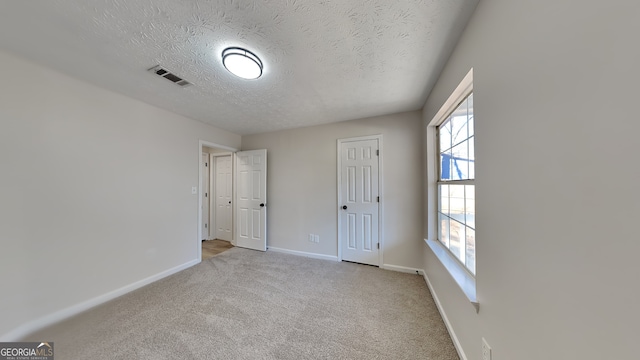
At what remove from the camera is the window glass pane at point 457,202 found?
5.35ft

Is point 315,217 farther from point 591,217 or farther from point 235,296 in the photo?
point 591,217

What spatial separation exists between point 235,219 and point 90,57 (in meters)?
2.95

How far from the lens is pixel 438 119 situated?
2125 mm

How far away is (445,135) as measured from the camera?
2096mm

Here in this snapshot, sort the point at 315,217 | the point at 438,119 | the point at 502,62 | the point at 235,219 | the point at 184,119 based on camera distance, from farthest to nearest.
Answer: the point at 235,219, the point at 315,217, the point at 184,119, the point at 438,119, the point at 502,62

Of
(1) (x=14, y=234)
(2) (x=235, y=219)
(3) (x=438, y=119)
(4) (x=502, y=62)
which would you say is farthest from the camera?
(2) (x=235, y=219)

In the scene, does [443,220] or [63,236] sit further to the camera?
[443,220]

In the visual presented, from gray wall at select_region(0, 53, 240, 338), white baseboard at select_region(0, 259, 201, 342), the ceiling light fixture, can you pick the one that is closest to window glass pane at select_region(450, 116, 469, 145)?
the ceiling light fixture

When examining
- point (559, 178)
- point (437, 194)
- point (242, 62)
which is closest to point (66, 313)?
point (242, 62)

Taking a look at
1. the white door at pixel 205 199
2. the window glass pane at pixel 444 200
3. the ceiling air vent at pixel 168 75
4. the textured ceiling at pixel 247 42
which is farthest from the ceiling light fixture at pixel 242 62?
the white door at pixel 205 199

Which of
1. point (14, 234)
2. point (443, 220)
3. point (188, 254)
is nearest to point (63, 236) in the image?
point (14, 234)

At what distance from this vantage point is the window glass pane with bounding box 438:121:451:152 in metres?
1.97

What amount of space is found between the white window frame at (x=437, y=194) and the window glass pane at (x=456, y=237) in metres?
0.06

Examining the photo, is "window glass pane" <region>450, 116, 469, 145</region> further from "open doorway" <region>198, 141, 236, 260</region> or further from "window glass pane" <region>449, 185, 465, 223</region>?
"open doorway" <region>198, 141, 236, 260</region>
